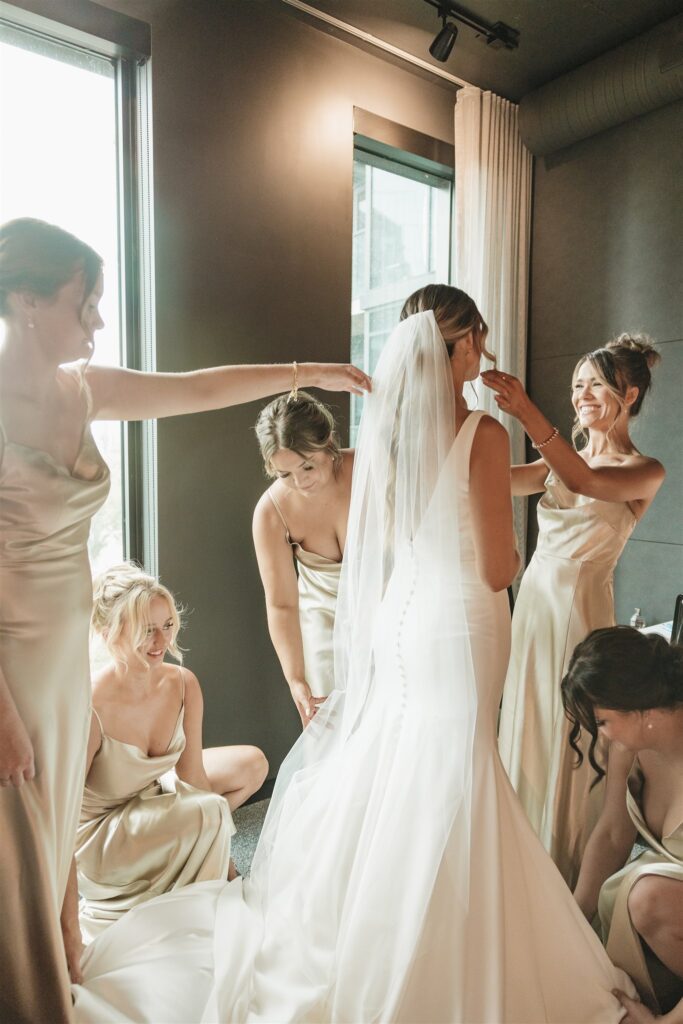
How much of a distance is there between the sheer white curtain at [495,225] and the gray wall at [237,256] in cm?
66

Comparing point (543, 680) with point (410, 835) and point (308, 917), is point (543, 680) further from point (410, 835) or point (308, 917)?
point (308, 917)

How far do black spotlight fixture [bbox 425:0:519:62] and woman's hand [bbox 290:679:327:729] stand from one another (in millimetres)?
2515

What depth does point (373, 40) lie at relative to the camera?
318cm

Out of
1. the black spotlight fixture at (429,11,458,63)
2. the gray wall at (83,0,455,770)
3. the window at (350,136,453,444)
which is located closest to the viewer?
the gray wall at (83,0,455,770)

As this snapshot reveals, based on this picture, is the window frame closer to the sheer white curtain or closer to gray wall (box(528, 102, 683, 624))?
the sheer white curtain

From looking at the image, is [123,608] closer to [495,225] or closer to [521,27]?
[495,225]

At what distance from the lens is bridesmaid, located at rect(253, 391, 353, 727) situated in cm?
221

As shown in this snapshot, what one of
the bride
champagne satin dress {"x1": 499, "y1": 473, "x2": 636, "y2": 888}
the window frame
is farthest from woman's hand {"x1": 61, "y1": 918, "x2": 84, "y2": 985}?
the window frame

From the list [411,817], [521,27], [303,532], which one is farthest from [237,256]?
[411,817]

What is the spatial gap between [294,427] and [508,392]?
2.06 ft

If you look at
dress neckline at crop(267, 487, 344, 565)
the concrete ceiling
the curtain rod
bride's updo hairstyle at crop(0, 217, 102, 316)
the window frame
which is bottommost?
dress neckline at crop(267, 487, 344, 565)

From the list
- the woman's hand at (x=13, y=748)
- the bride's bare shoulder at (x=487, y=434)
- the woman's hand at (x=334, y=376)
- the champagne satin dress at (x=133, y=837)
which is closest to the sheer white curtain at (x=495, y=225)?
the woman's hand at (x=334, y=376)

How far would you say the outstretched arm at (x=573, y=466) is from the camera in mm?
Result: 2094

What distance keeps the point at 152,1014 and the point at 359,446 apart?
136 cm
